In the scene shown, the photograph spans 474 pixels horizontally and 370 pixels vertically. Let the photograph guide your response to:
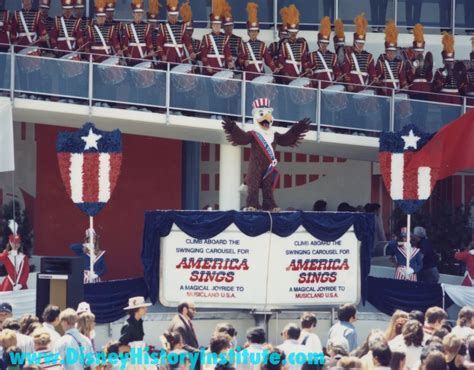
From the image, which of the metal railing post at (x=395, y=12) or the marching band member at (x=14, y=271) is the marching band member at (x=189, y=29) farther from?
the metal railing post at (x=395, y=12)

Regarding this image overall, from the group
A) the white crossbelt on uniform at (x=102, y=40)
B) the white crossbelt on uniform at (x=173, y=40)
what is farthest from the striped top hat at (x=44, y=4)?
the white crossbelt on uniform at (x=173, y=40)

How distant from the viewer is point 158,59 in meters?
29.9

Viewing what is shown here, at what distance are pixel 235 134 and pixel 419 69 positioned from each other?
644cm

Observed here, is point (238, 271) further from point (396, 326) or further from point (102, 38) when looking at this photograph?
point (396, 326)

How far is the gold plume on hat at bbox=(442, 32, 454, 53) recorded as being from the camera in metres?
31.9

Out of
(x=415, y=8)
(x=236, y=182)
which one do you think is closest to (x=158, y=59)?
(x=236, y=182)

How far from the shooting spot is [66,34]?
1169 inches

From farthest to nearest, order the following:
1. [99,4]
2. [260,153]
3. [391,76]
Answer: [391,76], [99,4], [260,153]

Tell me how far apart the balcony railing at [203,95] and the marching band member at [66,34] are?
3.75 ft

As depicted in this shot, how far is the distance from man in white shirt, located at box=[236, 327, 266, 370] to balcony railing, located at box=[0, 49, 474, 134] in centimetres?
1198

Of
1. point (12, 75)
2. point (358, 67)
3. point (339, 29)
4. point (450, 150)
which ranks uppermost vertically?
point (339, 29)

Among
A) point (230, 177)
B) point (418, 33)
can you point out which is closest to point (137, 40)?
point (230, 177)

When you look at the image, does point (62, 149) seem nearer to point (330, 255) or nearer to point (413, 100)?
point (330, 255)

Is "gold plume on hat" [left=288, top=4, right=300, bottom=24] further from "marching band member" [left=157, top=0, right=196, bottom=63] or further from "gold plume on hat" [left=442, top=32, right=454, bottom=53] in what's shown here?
"gold plume on hat" [left=442, top=32, right=454, bottom=53]
